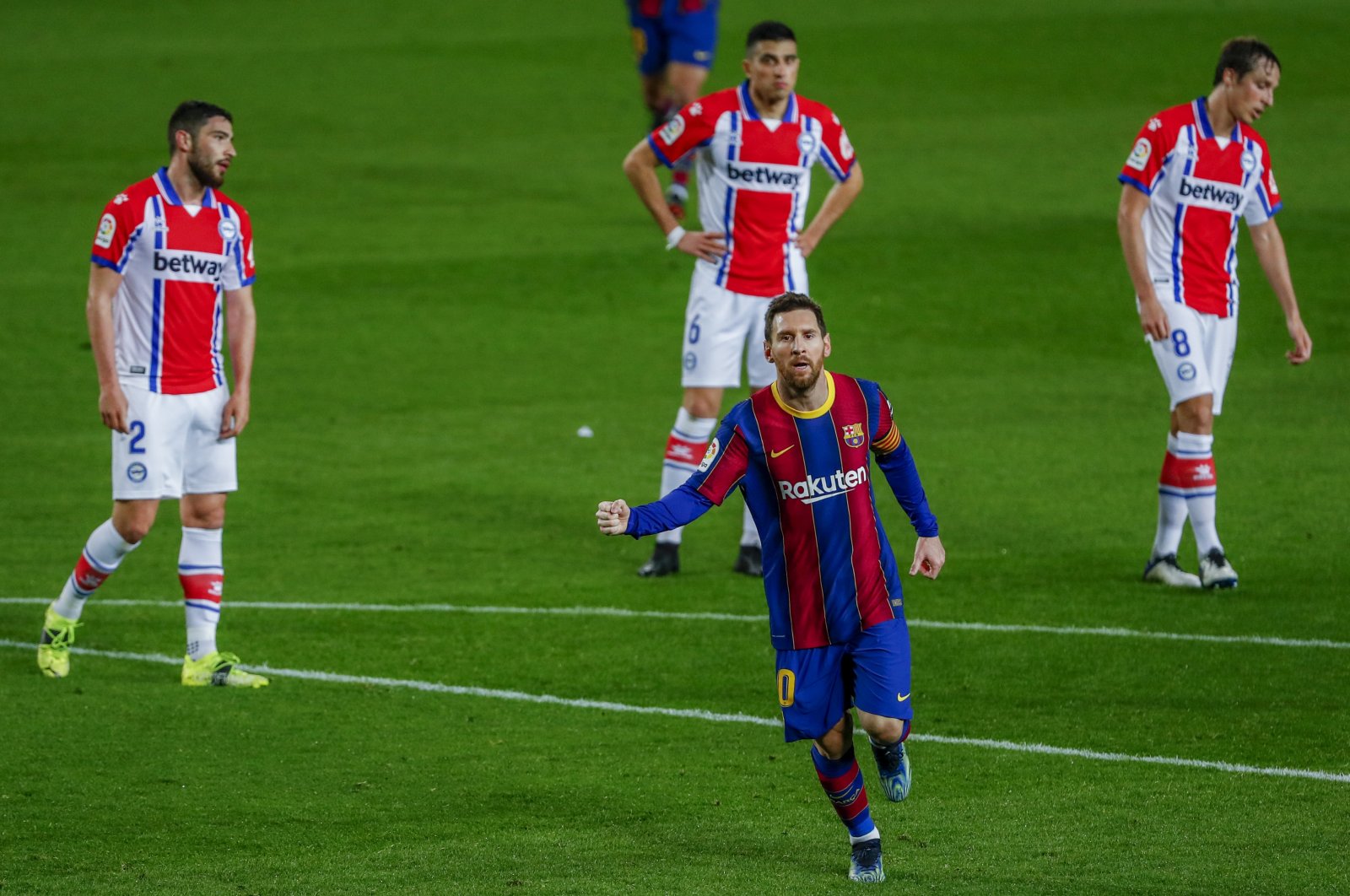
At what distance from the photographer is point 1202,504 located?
1064 centimetres

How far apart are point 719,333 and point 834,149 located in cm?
122

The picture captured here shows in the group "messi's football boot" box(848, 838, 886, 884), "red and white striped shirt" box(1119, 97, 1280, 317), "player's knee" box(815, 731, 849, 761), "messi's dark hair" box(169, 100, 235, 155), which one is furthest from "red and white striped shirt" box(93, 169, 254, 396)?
"red and white striped shirt" box(1119, 97, 1280, 317)

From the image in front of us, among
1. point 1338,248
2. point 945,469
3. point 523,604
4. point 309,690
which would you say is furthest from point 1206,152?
point 1338,248

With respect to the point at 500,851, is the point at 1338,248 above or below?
above

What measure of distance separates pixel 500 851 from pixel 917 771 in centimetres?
172

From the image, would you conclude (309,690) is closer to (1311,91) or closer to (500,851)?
(500,851)

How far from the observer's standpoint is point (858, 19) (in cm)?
3300

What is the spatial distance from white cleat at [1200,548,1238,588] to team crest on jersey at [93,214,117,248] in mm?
5622

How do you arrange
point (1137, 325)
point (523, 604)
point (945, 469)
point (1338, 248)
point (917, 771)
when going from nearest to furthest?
point (917, 771), point (523, 604), point (945, 469), point (1137, 325), point (1338, 248)

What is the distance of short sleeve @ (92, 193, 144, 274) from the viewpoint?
8.79 metres

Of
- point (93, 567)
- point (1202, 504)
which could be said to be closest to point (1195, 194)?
point (1202, 504)

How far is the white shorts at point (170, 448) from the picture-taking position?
29.2 ft

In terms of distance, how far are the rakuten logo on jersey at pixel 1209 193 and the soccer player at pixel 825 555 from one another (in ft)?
15.6

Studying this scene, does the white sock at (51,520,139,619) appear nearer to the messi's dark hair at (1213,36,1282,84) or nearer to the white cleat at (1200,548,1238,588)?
the white cleat at (1200,548,1238,588)
